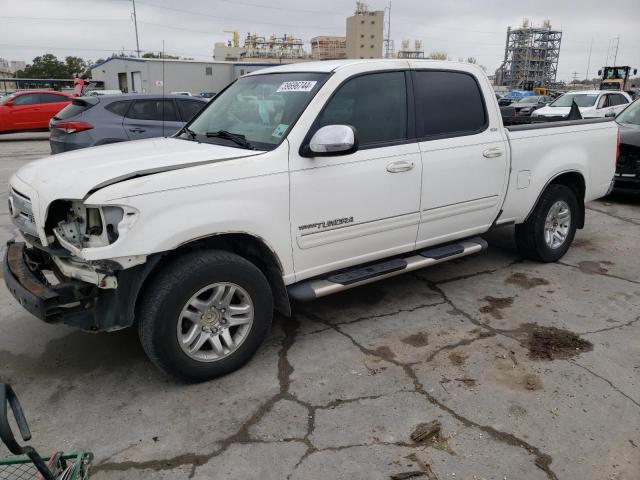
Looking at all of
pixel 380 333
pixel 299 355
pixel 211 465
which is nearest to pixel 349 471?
pixel 211 465

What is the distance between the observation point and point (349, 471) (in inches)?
102

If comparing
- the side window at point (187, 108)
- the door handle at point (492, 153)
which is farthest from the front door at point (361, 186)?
the side window at point (187, 108)

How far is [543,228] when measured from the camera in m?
5.34

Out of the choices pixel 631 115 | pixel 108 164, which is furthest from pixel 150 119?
pixel 631 115

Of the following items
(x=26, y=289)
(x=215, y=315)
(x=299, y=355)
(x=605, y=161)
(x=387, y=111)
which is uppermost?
(x=387, y=111)

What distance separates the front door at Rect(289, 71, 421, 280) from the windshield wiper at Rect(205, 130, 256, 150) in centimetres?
35

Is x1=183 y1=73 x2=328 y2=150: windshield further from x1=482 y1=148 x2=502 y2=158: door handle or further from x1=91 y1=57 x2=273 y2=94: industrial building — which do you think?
x1=91 y1=57 x2=273 y2=94: industrial building

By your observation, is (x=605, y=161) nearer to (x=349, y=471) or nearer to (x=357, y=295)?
(x=357, y=295)

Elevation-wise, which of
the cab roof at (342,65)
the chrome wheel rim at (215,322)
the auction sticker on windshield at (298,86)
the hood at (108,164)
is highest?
the cab roof at (342,65)

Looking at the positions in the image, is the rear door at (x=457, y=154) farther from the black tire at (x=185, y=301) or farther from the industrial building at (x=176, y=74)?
the industrial building at (x=176, y=74)

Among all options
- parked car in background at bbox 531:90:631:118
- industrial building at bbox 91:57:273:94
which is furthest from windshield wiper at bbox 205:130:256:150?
industrial building at bbox 91:57:273:94

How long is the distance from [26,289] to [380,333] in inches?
94.4

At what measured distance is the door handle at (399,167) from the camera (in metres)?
3.83

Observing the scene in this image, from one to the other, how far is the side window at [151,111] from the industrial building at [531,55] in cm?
11865
